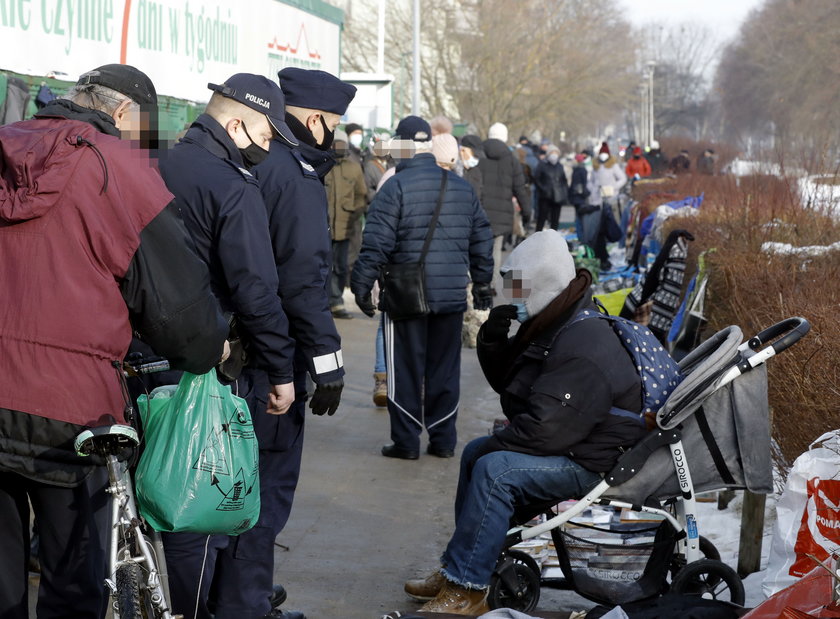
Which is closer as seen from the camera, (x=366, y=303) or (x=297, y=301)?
(x=297, y=301)

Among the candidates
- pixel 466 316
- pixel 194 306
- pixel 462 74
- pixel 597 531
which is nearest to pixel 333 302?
pixel 466 316

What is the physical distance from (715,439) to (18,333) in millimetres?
2577

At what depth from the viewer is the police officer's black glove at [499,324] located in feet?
16.0

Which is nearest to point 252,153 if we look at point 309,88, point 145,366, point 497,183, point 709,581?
point 309,88

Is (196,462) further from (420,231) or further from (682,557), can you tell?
(420,231)

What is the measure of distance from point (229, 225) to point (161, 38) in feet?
23.0

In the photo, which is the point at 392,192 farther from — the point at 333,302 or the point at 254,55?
the point at 254,55

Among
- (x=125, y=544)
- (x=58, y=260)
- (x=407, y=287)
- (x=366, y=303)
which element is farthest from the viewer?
(x=366, y=303)

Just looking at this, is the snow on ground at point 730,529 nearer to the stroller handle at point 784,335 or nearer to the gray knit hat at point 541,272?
the stroller handle at point 784,335

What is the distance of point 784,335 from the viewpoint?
14.8 feet

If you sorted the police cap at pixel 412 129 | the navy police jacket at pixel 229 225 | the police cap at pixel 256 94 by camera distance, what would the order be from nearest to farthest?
the navy police jacket at pixel 229 225 → the police cap at pixel 256 94 → the police cap at pixel 412 129

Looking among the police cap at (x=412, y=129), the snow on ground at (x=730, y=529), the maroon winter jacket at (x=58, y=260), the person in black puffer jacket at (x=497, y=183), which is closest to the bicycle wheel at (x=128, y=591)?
the maroon winter jacket at (x=58, y=260)

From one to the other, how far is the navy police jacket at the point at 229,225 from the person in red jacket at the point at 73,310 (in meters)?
0.51

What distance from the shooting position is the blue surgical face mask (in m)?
4.77
